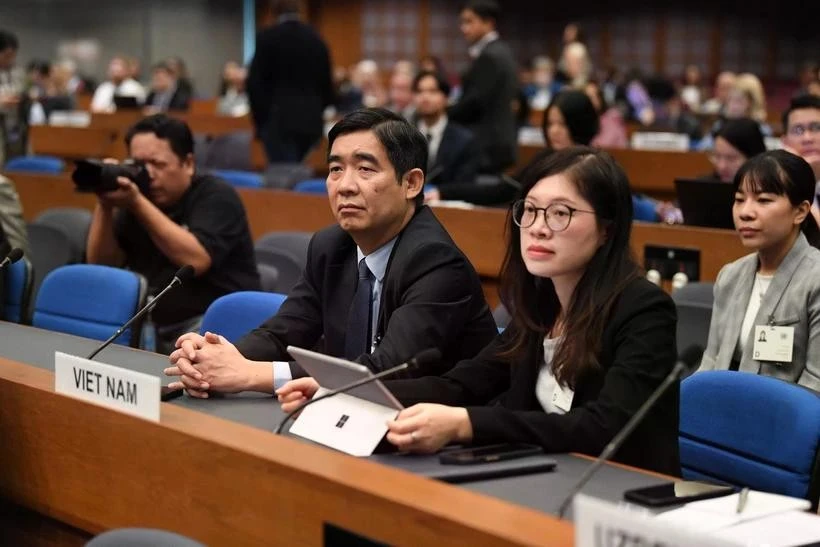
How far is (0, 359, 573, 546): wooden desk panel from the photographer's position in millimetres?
1651

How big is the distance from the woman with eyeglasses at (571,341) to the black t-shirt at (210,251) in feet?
5.79

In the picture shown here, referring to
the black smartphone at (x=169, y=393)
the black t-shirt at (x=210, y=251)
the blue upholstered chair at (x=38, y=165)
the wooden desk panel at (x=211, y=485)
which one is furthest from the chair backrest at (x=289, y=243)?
the blue upholstered chair at (x=38, y=165)

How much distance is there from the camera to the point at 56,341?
3090 millimetres

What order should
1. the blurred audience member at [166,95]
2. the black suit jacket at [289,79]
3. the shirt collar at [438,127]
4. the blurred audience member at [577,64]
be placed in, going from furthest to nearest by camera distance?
the blurred audience member at [166,95], the blurred audience member at [577,64], the black suit jacket at [289,79], the shirt collar at [438,127]

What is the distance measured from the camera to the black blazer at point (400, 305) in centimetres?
257

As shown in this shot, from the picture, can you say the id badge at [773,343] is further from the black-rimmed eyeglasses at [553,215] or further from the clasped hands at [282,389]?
the clasped hands at [282,389]

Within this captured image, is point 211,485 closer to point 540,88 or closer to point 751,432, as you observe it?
point 751,432

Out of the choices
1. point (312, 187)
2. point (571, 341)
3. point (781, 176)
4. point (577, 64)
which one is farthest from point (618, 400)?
point (577, 64)

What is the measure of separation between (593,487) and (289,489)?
1.55 ft

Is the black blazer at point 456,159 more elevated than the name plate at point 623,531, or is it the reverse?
the name plate at point 623,531

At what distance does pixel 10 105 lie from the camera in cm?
871

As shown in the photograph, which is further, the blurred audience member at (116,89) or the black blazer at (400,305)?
the blurred audience member at (116,89)

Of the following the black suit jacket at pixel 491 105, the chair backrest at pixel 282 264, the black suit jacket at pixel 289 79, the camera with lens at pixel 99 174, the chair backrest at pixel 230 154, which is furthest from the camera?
the chair backrest at pixel 230 154

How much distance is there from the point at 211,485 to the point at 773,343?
180cm
